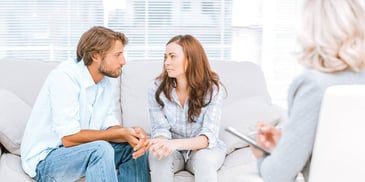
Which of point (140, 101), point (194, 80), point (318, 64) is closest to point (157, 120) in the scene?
point (194, 80)

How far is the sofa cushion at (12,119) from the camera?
285 cm

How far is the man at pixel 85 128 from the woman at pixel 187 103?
0.65 feet

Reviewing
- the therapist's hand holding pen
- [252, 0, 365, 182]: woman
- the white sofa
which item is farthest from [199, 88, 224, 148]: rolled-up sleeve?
[252, 0, 365, 182]: woman

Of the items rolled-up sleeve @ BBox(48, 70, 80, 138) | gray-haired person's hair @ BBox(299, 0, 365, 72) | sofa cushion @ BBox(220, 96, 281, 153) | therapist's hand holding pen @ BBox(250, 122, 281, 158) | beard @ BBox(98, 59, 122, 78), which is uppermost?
gray-haired person's hair @ BBox(299, 0, 365, 72)

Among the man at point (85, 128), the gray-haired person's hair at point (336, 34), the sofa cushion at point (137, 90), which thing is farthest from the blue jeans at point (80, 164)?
the gray-haired person's hair at point (336, 34)

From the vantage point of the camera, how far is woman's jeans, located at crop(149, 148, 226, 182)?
2.65 m

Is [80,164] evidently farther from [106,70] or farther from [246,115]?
[246,115]

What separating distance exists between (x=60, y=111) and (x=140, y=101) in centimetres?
77

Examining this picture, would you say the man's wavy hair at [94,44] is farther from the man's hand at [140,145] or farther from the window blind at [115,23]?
the window blind at [115,23]

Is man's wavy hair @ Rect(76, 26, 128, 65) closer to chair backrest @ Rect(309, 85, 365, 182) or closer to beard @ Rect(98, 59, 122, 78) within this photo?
beard @ Rect(98, 59, 122, 78)

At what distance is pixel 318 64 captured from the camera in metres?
1.45

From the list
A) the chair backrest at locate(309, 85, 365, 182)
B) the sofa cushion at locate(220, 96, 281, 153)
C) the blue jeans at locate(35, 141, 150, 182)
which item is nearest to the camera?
the chair backrest at locate(309, 85, 365, 182)

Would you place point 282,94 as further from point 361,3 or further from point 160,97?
point 361,3

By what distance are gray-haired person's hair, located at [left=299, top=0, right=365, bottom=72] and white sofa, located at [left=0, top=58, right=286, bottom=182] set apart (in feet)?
4.40
